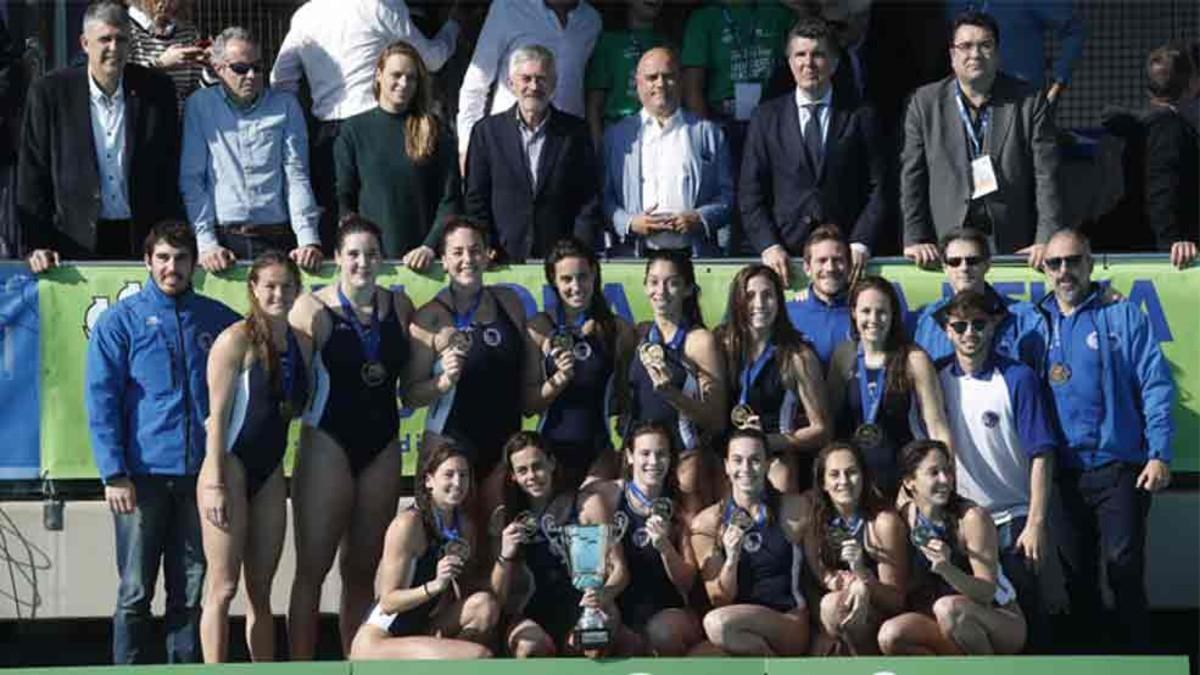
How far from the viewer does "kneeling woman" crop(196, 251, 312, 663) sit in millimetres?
9914

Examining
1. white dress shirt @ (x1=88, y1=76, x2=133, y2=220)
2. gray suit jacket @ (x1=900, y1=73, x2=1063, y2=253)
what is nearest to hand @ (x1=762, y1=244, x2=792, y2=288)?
gray suit jacket @ (x1=900, y1=73, x2=1063, y2=253)

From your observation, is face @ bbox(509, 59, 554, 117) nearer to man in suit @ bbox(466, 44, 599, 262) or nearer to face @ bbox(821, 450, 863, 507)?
man in suit @ bbox(466, 44, 599, 262)

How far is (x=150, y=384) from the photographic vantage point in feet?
33.2

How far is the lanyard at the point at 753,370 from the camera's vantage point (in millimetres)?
10133

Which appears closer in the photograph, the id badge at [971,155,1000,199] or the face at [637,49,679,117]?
the id badge at [971,155,1000,199]

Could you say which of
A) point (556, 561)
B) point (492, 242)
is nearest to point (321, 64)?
point (492, 242)

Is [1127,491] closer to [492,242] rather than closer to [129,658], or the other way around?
[492,242]

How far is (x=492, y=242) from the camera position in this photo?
434 inches

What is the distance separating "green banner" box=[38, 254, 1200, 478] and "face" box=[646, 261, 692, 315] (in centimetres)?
61

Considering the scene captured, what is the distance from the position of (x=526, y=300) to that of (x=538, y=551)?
1.30 metres

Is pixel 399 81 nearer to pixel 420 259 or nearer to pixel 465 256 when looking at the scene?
pixel 420 259

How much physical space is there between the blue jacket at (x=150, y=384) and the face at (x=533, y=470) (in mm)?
1243

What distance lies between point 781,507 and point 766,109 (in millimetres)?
2013

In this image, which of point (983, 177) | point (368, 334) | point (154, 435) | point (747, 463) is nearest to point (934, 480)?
point (747, 463)
